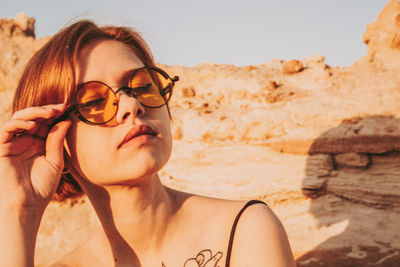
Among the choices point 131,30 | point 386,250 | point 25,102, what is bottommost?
point 386,250

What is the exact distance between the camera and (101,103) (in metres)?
1.81

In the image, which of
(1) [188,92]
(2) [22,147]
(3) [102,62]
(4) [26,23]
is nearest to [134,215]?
(2) [22,147]

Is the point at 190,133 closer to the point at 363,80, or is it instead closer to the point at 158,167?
the point at 363,80

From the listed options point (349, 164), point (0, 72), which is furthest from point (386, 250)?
point (0, 72)

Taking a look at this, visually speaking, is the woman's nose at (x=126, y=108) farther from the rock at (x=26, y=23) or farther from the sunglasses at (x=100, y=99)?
the rock at (x=26, y=23)

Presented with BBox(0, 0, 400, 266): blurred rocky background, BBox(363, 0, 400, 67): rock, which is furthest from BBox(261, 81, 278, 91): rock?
BBox(363, 0, 400, 67): rock

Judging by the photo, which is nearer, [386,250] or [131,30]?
[131,30]

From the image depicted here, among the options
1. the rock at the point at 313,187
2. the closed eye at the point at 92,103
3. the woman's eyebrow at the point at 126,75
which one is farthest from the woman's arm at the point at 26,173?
the rock at the point at 313,187

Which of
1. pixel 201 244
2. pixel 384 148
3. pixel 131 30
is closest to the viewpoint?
pixel 201 244

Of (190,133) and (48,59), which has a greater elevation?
(48,59)

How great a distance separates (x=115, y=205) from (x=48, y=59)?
1.03 meters

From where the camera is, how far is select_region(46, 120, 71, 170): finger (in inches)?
73.5

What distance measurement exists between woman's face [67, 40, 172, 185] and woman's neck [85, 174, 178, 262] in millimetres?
139

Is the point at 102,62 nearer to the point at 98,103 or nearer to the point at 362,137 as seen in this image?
the point at 98,103
